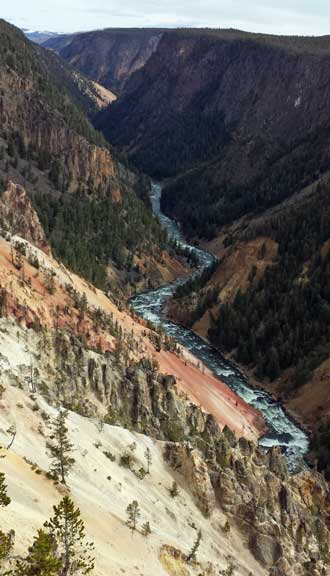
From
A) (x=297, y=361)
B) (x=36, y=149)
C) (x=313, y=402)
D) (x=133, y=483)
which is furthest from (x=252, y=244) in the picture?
(x=133, y=483)

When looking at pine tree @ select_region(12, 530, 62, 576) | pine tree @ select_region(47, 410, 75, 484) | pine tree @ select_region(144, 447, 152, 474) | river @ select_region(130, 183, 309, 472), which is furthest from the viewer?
river @ select_region(130, 183, 309, 472)

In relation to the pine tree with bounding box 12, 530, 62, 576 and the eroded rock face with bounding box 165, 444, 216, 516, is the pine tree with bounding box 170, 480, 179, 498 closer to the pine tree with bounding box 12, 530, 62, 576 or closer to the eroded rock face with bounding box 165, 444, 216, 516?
the eroded rock face with bounding box 165, 444, 216, 516

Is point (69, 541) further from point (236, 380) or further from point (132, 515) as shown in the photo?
point (236, 380)

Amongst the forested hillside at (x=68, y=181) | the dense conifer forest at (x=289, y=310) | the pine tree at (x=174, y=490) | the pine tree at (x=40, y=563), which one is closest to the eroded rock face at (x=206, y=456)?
the pine tree at (x=174, y=490)

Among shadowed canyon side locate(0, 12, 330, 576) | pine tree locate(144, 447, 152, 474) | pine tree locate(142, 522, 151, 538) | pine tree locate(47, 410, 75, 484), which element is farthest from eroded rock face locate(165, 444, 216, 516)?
pine tree locate(47, 410, 75, 484)

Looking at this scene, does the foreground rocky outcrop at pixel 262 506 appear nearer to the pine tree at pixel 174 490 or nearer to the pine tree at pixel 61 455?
the pine tree at pixel 174 490

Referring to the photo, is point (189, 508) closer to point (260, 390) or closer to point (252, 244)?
point (260, 390)

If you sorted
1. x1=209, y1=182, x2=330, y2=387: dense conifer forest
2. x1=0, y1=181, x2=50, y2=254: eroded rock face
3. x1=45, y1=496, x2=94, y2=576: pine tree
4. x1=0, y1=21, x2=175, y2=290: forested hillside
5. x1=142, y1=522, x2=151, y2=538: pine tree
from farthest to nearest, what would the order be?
x1=0, y1=21, x2=175, y2=290: forested hillside < x1=0, y1=181, x2=50, y2=254: eroded rock face < x1=209, y1=182, x2=330, y2=387: dense conifer forest < x1=142, y1=522, x2=151, y2=538: pine tree < x1=45, y1=496, x2=94, y2=576: pine tree
